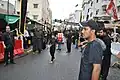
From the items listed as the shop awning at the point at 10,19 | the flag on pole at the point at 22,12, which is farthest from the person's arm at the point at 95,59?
the shop awning at the point at 10,19

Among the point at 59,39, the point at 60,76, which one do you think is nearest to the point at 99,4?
the point at 59,39

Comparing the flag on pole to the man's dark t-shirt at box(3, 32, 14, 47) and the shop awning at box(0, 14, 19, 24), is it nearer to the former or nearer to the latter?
the shop awning at box(0, 14, 19, 24)

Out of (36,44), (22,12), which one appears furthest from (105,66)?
(36,44)

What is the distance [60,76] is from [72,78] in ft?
1.94

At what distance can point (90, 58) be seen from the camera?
4711mm

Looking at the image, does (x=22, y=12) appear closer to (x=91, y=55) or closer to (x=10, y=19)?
(x=10, y=19)

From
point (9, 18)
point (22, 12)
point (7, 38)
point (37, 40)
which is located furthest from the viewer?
point (37, 40)

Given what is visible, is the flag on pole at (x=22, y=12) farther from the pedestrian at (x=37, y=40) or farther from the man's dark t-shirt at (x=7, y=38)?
the man's dark t-shirt at (x=7, y=38)

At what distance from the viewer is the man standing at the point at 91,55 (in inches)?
183

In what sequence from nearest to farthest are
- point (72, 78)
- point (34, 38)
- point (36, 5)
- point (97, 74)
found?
point (97, 74) < point (72, 78) < point (34, 38) < point (36, 5)

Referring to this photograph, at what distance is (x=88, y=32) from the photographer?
4.73 metres

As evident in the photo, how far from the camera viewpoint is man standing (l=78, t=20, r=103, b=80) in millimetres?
4660

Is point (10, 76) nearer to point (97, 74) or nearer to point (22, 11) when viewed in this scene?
point (97, 74)

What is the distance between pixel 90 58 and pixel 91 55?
0.16 feet
